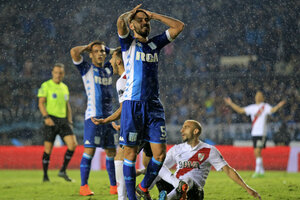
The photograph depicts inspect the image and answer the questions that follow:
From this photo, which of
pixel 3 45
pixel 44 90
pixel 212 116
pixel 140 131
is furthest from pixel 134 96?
pixel 3 45

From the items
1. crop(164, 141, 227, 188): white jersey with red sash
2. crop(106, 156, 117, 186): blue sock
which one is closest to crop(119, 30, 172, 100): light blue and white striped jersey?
crop(164, 141, 227, 188): white jersey with red sash

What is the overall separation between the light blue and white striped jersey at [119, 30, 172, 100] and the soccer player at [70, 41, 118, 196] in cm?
197

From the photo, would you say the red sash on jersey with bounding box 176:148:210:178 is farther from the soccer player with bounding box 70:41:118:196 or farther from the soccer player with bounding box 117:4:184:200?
the soccer player with bounding box 70:41:118:196

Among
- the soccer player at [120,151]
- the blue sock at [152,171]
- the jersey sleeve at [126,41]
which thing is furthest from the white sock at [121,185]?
the jersey sleeve at [126,41]

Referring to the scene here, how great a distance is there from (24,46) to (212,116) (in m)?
7.15

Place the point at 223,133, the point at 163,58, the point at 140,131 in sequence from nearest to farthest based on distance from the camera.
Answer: the point at 140,131, the point at 223,133, the point at 163,58

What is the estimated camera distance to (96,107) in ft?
21.5

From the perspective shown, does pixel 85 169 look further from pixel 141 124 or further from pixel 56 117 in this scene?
A: pixel 56 117

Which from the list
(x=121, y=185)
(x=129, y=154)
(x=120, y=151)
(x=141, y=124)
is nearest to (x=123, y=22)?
(x=141, y=124)

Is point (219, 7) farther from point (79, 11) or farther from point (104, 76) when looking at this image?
point (104, 76)

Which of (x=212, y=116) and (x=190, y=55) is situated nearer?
(x=212, y=116)

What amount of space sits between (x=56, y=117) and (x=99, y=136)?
8.29 feet

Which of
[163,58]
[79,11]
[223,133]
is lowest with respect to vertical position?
[223,133]

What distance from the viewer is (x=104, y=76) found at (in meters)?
6.68
